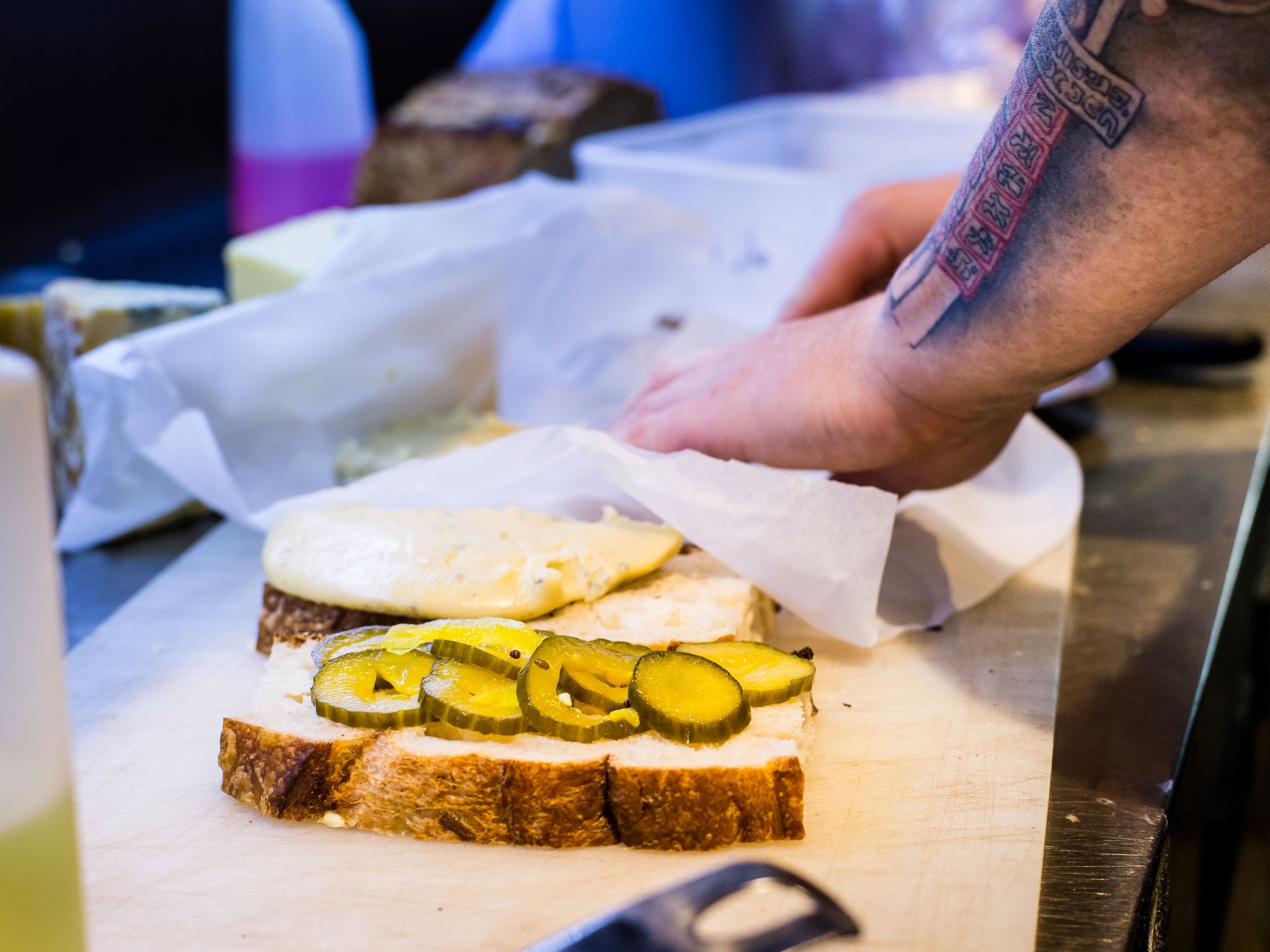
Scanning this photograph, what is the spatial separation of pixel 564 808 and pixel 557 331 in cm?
140

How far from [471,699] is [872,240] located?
1.13 m

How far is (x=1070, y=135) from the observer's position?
1142 mm

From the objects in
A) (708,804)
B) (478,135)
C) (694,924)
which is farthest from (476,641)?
(478,135)

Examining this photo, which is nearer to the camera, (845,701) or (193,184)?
(845,701)

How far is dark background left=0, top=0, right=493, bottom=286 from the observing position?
115 inches

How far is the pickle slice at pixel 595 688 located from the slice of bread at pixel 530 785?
0.05 metres

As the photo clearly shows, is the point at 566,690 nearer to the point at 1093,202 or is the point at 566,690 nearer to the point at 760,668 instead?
the point at 760,668

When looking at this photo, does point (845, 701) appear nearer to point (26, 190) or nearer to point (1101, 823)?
point (1101, 823)

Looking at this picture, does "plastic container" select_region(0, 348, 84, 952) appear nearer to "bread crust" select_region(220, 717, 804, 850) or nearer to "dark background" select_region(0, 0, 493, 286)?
"bread crust" select_region(220, 717, 804, 850)

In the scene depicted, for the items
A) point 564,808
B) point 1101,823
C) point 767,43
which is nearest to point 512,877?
point 564,808

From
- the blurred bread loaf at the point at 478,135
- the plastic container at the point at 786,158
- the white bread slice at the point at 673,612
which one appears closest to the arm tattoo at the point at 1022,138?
the white bread slice at the point at 673,612

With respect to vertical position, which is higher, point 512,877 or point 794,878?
point 794,878

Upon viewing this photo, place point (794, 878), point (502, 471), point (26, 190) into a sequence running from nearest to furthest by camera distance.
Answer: point (794, 878), point (502, 471), point (26, 190)

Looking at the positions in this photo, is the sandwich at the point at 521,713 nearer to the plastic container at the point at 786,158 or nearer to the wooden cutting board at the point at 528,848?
the wooden cutting board at the point at 528,848
